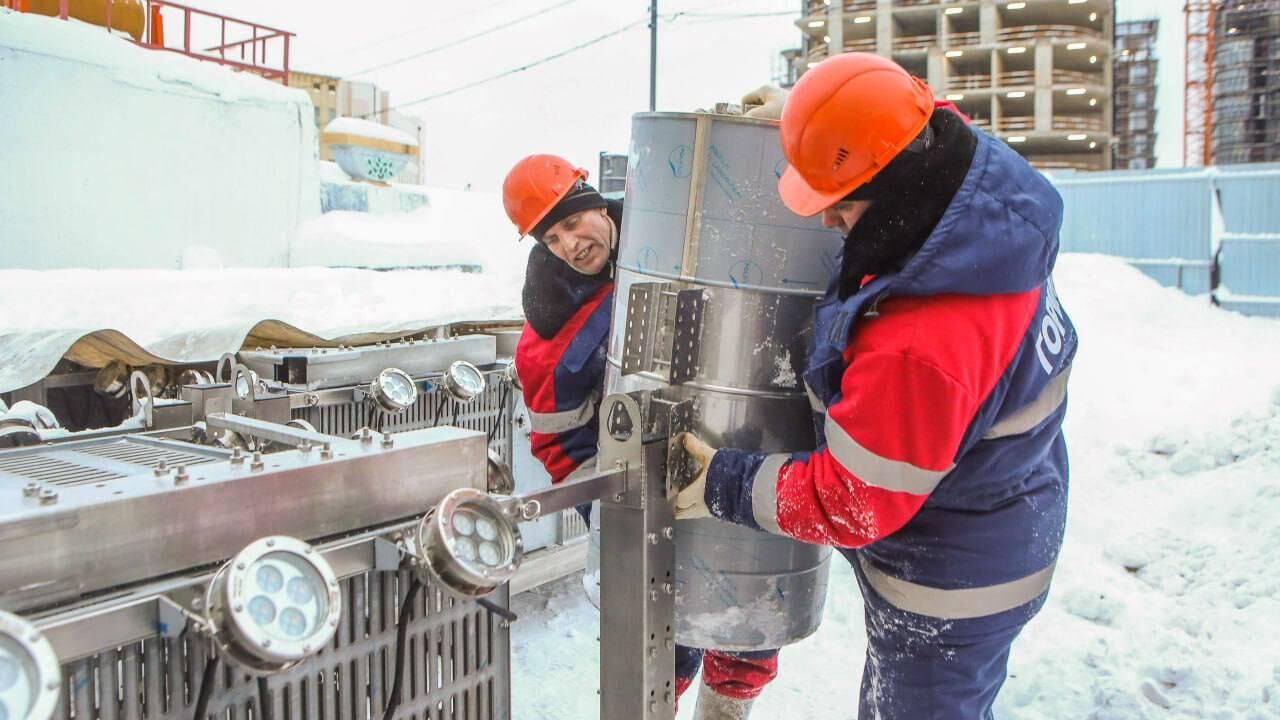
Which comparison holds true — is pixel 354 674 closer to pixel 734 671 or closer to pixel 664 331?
pixel 664 331

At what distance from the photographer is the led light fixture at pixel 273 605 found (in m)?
1.19

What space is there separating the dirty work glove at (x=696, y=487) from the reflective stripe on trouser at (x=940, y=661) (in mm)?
434

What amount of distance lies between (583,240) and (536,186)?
205mm

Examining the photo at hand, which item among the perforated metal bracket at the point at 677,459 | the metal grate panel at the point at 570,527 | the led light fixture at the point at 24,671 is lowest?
the metal grate panel at the point at 570,527

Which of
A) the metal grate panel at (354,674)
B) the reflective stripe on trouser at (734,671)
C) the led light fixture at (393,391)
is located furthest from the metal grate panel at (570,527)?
the metal grate panel at (354,674)

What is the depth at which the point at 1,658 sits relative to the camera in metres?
1.04

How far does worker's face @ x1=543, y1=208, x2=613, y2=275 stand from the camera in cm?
286

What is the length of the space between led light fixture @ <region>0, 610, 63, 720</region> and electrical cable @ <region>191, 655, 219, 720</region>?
0.75ft

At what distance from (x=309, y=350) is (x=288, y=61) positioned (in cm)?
583

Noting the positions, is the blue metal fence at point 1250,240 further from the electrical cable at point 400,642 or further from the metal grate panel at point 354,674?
the electrical cable at point 400,642

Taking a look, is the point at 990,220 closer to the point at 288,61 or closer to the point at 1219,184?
the point at 288,61

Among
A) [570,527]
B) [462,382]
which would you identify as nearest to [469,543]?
[462,382]

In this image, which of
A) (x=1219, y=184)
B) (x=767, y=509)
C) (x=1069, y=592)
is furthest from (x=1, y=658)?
(x=1219, y=184)

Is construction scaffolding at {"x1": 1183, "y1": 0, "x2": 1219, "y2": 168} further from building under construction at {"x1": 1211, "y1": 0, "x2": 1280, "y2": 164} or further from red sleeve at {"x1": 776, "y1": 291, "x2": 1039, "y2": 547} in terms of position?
red sleeve at {"x1": 776, "y1": 291, "x2": 1039, "y2": 547}
